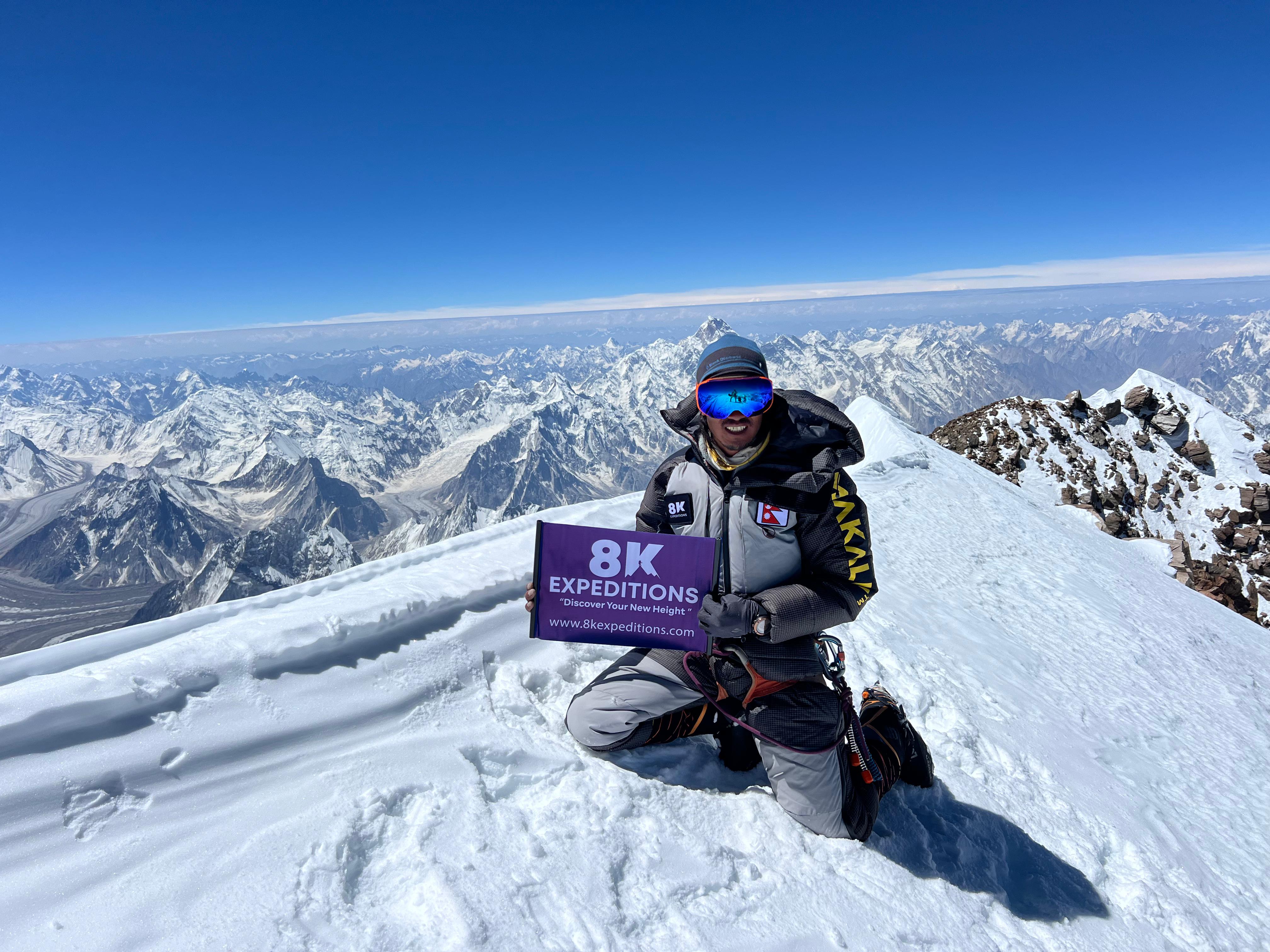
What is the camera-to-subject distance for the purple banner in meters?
4.06

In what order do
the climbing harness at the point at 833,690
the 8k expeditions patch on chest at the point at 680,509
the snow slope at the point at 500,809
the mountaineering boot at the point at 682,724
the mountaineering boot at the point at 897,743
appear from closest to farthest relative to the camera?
the snow slope at the point at 500,809 < the climbing harness at the point at 833,690 < the 8k expeditions patch on chest at the point at 680,509 < the mountaineering boot at the point at 897,743 < the mountaineering boot at the point at 682,724

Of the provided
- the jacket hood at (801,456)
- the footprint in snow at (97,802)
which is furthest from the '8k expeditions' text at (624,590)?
the footprint in snow at (97,802)

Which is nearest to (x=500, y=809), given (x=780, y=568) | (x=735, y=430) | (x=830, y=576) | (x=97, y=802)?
(x=97, y=802)

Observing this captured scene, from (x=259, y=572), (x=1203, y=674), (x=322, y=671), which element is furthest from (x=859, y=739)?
(x=259, y=572)

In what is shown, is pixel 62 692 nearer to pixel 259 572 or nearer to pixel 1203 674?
pixel 1203 674

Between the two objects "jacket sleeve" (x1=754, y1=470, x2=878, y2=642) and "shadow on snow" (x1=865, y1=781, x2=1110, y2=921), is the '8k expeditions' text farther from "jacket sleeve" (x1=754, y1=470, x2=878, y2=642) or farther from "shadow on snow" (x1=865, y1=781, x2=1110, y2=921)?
"shadow on snow" (x1=865, y1=781, x2=1110, y2=921)

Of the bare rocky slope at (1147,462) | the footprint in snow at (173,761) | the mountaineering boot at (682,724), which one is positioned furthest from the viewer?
the bare rocky slope at (1147,462)

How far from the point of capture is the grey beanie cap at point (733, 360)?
4.03 m

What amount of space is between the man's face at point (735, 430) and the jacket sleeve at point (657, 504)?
0.55 metres

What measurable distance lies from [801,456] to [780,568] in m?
0.84

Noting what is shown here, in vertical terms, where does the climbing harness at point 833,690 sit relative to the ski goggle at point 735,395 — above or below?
below

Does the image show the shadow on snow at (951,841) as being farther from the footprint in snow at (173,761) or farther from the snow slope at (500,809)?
the footprint in snow at (173,761)

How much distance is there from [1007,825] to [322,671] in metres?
5.77

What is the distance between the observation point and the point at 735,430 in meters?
4.08
